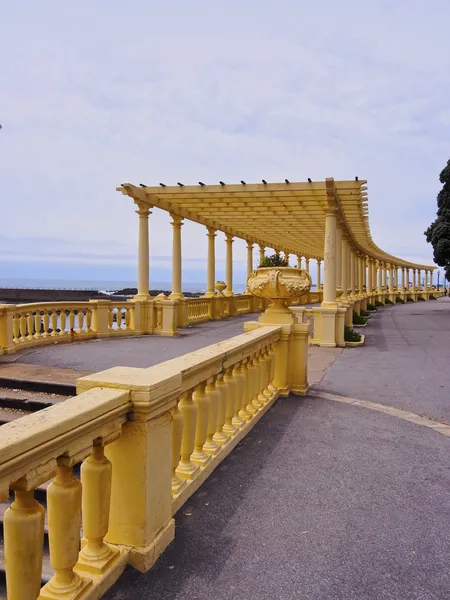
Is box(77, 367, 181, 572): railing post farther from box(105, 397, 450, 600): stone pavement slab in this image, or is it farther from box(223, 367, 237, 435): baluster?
box(223, 367, 237, 435): baluster

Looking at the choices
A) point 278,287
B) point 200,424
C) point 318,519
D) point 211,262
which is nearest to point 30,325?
point 278,287

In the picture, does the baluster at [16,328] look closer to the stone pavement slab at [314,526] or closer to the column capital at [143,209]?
the column capital at [143,209]

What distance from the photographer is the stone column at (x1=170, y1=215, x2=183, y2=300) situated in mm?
16781

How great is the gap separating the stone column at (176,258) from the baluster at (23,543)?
14.8 m

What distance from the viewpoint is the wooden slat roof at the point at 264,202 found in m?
12.6

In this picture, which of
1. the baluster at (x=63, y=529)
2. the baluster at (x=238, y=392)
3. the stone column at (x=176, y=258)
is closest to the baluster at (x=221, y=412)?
the baluster at (x=238, y=392)

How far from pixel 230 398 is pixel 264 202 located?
10584 mm

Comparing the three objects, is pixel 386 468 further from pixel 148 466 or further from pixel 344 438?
pixel 148 466

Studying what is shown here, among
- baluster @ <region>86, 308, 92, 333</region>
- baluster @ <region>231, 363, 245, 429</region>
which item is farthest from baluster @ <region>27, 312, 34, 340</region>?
baluster @ <region>231, 363, 245, 429</region>

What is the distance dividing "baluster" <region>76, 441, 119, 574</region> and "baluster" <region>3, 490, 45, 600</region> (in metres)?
0.42

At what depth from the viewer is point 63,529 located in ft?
6.53

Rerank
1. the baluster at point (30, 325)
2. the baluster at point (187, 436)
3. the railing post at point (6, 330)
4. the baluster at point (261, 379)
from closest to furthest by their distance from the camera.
A: the baluster at point (187, 436) → the baluster at point (261, 379) → the railing post at point (6, 330) → the baluster at point (30, 325)

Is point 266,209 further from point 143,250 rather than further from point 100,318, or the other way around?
point 100,318

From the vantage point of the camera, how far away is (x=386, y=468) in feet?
13.1
